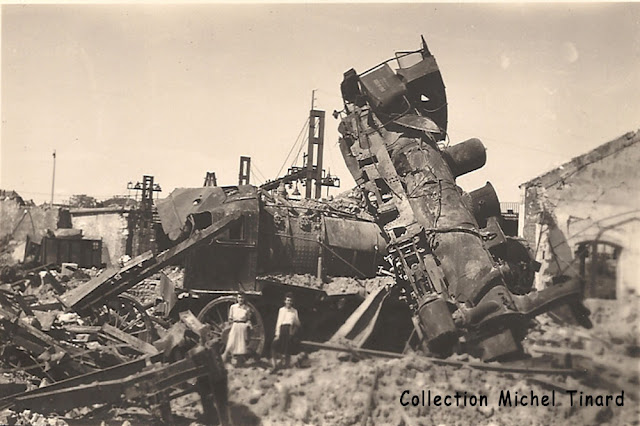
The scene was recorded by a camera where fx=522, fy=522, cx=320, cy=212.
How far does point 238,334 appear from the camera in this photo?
767 cm

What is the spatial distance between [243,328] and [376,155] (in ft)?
12.6

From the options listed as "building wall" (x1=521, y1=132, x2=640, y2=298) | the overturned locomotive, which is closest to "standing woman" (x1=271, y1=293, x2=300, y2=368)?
the overturned locomotive

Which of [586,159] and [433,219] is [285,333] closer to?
[433,219]

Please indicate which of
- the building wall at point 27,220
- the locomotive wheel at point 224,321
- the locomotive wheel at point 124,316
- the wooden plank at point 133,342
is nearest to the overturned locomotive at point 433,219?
the locomotive wheel at point 224,321

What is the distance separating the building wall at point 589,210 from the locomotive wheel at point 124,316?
7053 millimetres

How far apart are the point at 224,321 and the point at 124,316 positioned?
1951mm

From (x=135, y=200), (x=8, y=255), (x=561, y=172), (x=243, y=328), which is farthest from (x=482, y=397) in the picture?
(x=135, y=200)

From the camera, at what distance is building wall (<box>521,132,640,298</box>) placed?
7359 mm

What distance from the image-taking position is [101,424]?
5879mm

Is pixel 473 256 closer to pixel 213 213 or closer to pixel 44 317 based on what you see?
pixel 213 213

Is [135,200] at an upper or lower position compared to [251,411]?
upper

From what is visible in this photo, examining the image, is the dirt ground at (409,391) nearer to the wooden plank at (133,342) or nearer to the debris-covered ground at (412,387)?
the debris-covered ground at (412,387)

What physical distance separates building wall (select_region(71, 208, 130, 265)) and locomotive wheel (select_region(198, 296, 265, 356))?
1539cm

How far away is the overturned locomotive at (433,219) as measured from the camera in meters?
6.92
